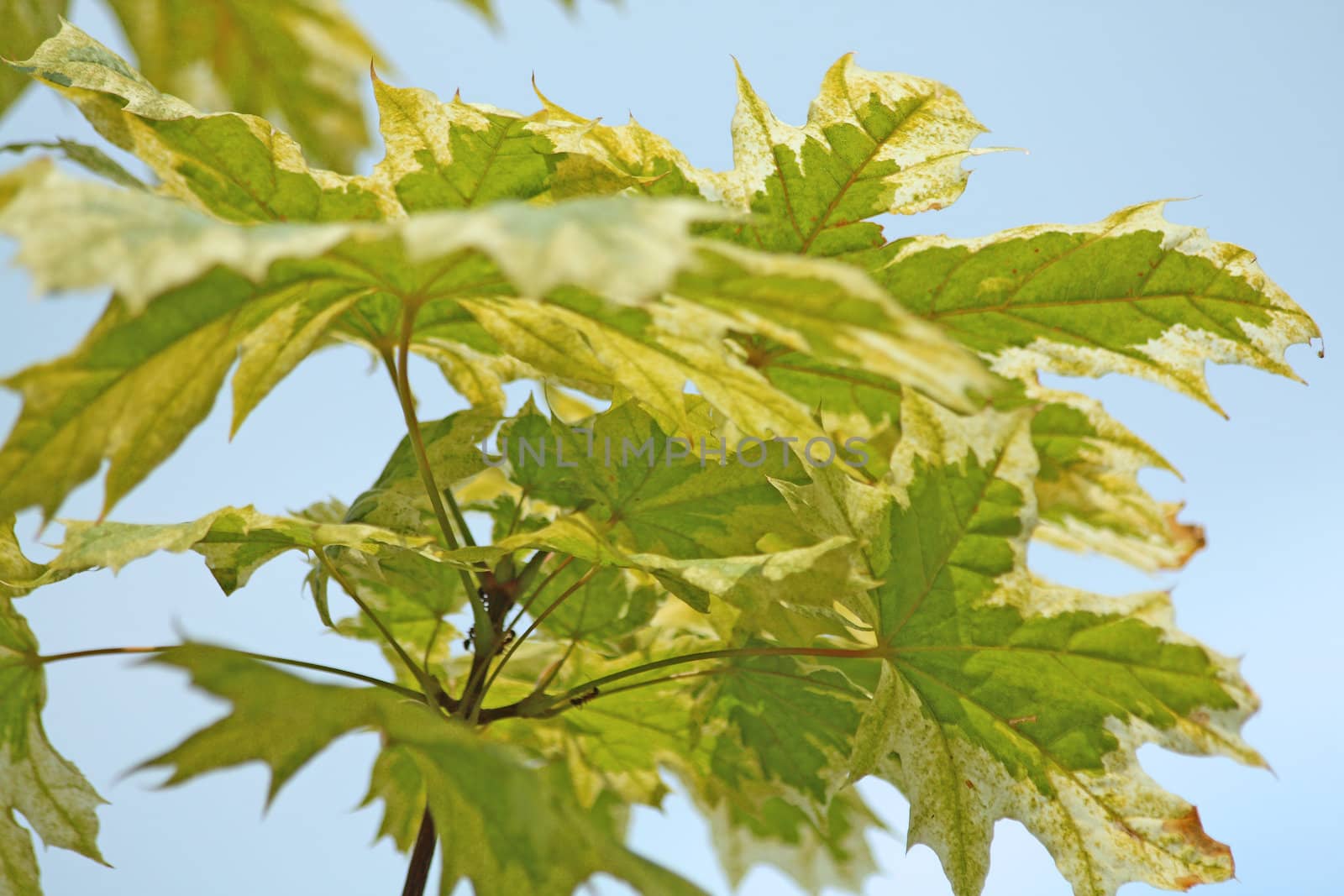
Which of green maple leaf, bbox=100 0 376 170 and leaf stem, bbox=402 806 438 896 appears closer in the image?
leaf stem, bbox=402 806 438 896

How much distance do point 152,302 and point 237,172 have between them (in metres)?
0.29

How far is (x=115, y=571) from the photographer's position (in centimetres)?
67

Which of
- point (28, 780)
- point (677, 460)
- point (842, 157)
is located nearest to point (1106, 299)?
point (842, 157)

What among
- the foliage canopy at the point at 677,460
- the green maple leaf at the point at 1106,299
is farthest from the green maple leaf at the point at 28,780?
the green maple leaf at the point at 1106,299

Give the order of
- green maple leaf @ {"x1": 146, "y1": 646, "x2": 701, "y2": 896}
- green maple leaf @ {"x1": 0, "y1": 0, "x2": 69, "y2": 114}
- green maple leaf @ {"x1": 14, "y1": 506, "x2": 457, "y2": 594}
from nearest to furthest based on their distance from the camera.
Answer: green maple leaf @ {"x1": 146, "y1": 646, "x2": 701, "y2": 896} < green maple leaf @ {"x1": 14, "y1": 506, "x2": 457, "y2": 594} < green maple leaf @ {"x1": 0, "y1": 0, "x2": 69, "y2": 114}

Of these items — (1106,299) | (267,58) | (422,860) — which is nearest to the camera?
(422,860)

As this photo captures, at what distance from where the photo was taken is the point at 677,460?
78 centimetres

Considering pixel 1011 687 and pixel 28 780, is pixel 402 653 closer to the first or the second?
pixel 28 780

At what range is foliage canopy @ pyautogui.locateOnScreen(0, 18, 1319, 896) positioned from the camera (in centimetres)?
51

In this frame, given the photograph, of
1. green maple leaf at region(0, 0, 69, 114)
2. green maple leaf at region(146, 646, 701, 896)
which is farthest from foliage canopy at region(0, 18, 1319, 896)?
green maple leaf at region(0, 0, 69, 114)

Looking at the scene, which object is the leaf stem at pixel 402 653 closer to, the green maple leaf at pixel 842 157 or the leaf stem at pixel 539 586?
the leaf stem at pixel 539 586

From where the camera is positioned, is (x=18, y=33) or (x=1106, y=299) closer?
(x=1106, y=299)

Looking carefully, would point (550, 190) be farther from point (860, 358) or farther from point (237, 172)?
point (860, 358)

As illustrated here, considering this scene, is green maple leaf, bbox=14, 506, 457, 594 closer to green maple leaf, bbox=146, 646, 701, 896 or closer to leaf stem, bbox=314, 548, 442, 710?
leaf stem, bbox=314, 548, 442, 710
